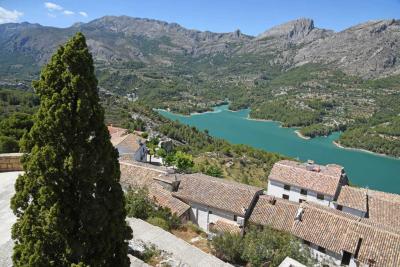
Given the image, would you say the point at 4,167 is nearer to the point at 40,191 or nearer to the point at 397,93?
the point at 40,191

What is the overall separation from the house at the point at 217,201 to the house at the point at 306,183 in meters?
9.24

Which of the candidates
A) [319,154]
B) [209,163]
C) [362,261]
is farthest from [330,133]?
[362,261]

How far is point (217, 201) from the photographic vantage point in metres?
26.6

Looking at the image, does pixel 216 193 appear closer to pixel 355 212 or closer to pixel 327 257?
pixel 327 257

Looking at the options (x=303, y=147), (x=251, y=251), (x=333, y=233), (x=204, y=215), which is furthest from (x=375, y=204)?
(x=303, y=147)

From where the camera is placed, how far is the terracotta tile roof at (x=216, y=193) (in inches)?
1023

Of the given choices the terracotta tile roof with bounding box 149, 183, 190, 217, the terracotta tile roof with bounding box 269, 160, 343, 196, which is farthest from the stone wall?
the terracotta tile roof with bounding box 269, 160, 343, 196

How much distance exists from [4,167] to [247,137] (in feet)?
390

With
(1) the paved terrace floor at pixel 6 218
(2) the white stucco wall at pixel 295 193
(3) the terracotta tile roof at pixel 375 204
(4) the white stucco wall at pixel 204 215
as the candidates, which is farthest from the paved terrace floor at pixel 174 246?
(2) the white stucco wall at pixel 295 193

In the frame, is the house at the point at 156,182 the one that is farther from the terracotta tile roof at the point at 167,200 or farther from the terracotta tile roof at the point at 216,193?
the terracotta tile roof at the point at 216,193

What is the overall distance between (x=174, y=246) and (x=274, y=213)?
42.7 ft

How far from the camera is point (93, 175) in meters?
7.57

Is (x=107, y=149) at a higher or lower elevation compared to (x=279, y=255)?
higher

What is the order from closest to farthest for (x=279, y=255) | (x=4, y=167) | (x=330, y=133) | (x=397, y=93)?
(x=279, y=255), (x=4, y=167), (x=330, y=133), (x=397, y=93)
